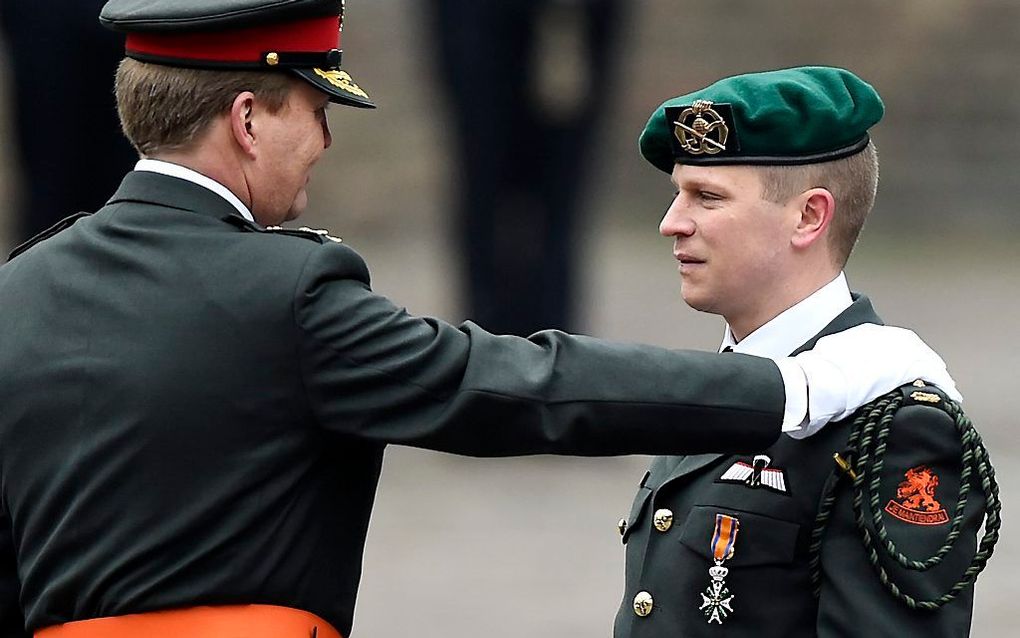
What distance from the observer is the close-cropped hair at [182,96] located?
2.75 meters

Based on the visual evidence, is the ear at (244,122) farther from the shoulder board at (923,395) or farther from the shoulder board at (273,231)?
the shoulder board at (923,395)

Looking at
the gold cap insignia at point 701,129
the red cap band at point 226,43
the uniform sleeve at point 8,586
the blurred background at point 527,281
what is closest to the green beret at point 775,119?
the gold cap insignia at point 701,129

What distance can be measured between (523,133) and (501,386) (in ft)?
19.4

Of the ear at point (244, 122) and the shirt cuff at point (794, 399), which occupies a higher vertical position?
the ear at point (244, 122)

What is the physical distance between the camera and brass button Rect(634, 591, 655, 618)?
9.71ft

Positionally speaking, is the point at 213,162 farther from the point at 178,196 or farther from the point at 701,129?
the point at 701,129

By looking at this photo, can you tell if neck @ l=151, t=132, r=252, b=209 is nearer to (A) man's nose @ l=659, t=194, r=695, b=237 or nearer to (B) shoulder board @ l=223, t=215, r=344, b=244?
(B) shoulder board @ l=223, t=215, r=344, b=244

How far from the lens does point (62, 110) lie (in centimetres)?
791

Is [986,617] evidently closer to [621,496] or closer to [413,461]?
[621,496]

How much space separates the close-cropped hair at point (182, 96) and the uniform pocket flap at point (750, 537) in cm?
87

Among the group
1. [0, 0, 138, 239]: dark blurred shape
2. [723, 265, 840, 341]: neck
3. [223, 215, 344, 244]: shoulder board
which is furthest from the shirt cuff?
[0, 0, 138, 239]: dark blurred shape

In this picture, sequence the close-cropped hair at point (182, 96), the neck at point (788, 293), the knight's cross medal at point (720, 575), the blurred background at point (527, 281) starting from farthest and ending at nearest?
the blurred background at point (527, 281) → the neck at point (788, 293) → the knight's cross medal at point (720, 575) → the close-cropped hair at point (182, 96)

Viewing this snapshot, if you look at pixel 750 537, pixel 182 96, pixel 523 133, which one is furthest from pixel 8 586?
pixel 523 133

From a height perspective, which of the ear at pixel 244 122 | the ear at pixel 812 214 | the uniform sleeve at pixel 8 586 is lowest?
the uniform sleeve at pixel 8 586
